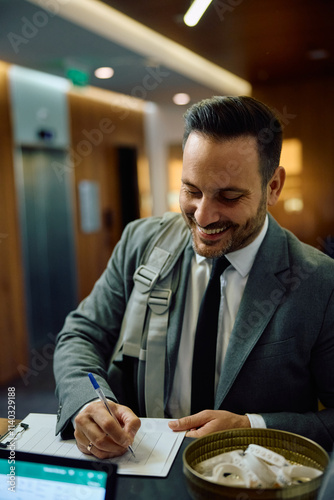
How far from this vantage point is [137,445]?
124 cm

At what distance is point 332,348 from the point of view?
1482 mm

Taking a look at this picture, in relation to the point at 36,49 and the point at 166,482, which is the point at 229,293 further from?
the point at 36,49

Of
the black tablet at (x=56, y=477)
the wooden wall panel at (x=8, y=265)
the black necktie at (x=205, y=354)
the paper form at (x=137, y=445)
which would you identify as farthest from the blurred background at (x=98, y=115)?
the black tablet at (x=56, y=477)

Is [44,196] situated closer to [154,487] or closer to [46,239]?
[46,239]

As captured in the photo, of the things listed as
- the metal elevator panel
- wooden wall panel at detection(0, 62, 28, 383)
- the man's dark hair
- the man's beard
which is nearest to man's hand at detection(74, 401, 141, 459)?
the man's beard

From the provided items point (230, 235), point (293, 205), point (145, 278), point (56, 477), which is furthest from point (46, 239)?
point (56, 477)

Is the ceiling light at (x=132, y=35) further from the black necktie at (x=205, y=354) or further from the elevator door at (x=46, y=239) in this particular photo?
the black necktie at (x=205, y=354)

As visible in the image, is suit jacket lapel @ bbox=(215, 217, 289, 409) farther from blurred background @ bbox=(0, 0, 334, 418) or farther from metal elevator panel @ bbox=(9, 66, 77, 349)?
metal elevator panel @ bbox=(9, 66, 77, 349)

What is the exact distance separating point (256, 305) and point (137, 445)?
1.83ft

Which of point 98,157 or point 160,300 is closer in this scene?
point 160,300

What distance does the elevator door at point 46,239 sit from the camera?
5688 mm

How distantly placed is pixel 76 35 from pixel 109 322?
326 cm

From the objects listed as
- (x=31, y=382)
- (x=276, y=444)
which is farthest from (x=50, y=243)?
(x=276, y=444)

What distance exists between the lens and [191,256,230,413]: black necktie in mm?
1572
